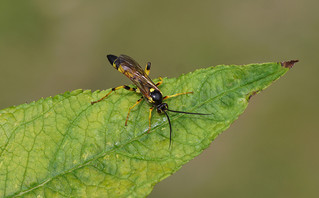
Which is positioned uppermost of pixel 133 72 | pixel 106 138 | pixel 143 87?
pixel 133 72

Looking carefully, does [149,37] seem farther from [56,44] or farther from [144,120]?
[144,120]

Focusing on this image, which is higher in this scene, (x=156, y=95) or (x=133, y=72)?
(x=133, y=72)

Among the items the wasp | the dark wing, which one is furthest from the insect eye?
the dark wing

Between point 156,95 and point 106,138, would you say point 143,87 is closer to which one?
point 156,95

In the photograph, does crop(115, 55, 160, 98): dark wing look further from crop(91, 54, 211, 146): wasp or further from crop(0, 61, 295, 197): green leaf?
crop(0, 61, 295, 197): green leaf

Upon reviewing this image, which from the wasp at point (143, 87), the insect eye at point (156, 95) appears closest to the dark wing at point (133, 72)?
the wasp at point (143, 87)

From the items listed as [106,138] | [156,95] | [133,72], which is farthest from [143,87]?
[106,138]

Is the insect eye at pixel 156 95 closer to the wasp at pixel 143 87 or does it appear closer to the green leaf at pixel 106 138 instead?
the wasp at pixel 143 87

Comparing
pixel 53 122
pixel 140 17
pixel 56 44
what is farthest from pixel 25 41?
pixel 53 122
